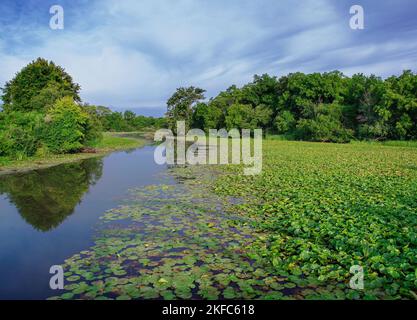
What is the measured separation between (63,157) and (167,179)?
31.9ft

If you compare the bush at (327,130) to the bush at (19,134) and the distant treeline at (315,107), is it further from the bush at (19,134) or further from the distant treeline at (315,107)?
the bush at (19,134)

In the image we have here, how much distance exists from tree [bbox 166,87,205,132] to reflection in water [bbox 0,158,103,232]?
48.0 m

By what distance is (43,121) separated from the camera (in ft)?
64.6

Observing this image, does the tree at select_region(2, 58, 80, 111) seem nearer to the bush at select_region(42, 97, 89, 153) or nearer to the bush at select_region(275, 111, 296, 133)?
the bush at select_region(42, 97, 89, 153)

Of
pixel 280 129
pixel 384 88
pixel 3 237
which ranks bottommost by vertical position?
pixel 3 237

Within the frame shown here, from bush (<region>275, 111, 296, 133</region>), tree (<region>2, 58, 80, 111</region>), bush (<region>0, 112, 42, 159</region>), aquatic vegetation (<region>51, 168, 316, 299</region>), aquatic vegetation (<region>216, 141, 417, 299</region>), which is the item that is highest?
tree (<region>2, 58, 80, 111</region>)

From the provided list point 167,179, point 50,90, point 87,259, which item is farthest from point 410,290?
point 50,90

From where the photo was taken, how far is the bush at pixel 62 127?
20.0 m

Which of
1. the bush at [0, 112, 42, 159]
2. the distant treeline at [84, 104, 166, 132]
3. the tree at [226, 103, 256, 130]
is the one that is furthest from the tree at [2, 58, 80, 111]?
the distant treeline at [84, 104, 166, 132]

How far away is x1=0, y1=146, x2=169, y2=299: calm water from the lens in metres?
4.99

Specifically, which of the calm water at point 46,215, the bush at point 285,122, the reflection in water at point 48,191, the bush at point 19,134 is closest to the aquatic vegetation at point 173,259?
the calm water at point 46,215

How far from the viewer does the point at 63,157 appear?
20.1 meters

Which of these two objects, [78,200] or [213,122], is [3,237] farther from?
[213,122]

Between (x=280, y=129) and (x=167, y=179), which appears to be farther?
(x=280, y=129)
